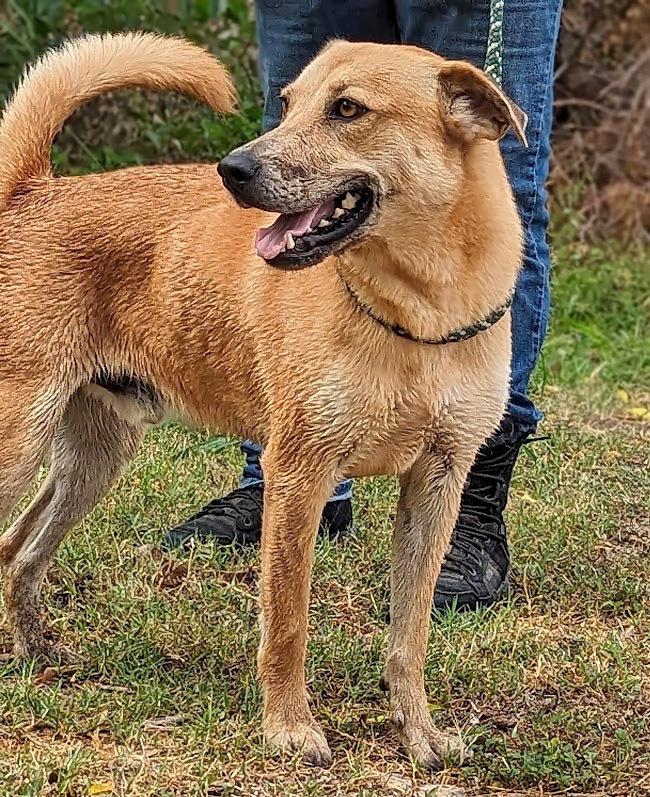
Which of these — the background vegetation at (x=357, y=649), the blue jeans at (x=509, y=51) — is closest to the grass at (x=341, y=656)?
the background vegetation at (x=357, y=649)

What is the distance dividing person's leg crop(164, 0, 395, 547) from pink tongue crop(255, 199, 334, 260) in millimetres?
1098

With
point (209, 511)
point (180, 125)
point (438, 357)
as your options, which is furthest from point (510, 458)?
point (180, 125)

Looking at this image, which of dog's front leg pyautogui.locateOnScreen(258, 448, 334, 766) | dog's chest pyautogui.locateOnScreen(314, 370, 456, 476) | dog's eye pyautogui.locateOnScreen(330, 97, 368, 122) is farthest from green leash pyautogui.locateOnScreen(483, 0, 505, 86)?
dog's front leg pyautogui.locateOnScreen(258, 448, 334, 766)

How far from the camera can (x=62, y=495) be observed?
3607 mm

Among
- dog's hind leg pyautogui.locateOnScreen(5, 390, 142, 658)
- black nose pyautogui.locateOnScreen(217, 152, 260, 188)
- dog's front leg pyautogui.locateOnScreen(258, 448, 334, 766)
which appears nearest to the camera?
black nose pyautogui.locateOnScreen(217, 152, 260, 188)

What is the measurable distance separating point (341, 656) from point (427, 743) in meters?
0.46

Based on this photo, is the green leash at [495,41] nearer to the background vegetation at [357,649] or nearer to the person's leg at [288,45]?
the person's leg at [288,45]

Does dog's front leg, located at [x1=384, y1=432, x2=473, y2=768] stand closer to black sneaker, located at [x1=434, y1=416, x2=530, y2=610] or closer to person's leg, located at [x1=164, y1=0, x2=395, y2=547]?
black sneaker, located at [x1=434, y1=416, x2=530, y2=610]

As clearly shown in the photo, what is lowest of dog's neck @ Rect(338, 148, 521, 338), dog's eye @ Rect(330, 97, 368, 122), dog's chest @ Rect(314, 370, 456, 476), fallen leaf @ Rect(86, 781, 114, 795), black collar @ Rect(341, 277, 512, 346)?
fallen leaf @ Rect(86, 781, 114, 795)

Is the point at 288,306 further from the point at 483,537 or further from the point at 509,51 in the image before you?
the point at 483,537

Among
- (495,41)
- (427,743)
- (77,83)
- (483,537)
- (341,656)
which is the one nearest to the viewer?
(427,743)

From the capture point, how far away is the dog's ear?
9.19 ft

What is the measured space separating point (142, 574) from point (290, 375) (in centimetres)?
121

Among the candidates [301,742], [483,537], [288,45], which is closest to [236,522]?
[483,537]
